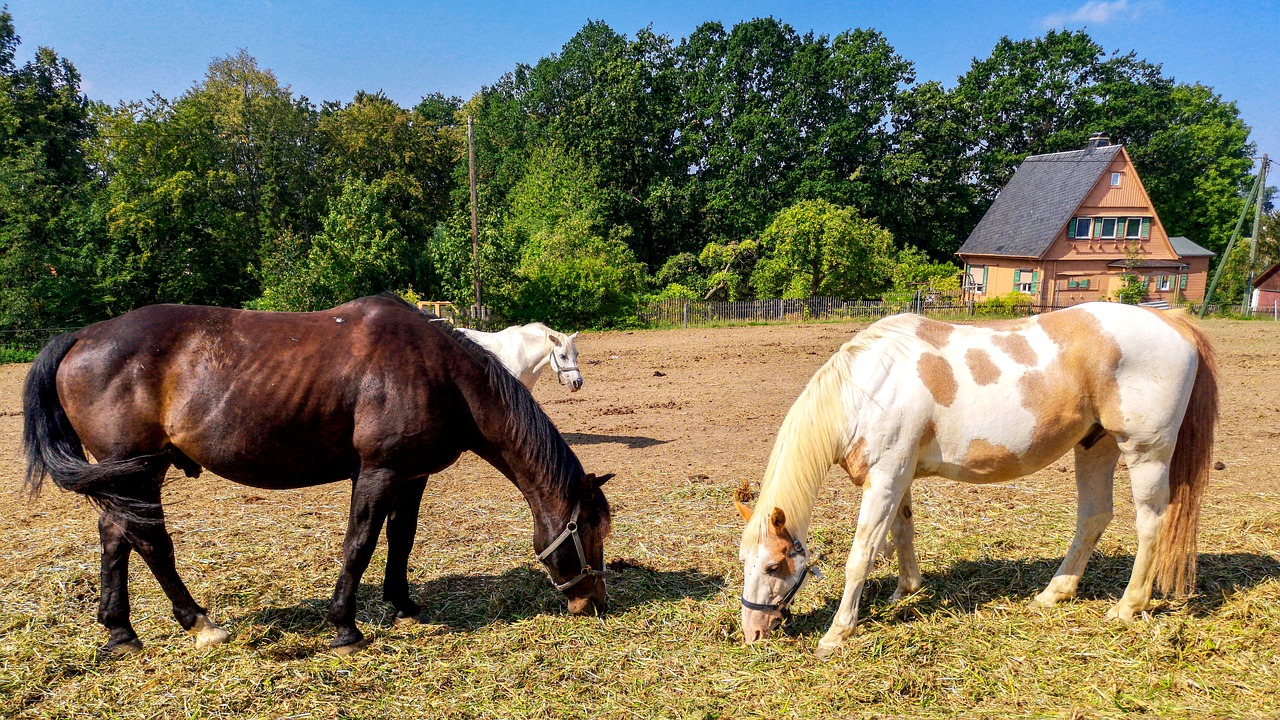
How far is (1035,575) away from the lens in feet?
14.7

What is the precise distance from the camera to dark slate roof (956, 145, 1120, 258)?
3306 centimetres

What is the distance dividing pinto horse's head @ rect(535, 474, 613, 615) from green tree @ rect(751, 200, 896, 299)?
25528 millimetres

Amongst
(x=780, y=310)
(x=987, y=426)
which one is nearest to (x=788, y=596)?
(x=987, y=426)

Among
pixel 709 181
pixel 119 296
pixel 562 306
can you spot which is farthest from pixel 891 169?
pixel 119 296

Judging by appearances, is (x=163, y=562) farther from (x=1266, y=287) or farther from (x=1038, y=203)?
(x=1266, y=287)

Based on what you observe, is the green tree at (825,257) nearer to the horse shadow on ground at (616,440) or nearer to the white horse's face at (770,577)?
the horse shadow on ground at (616,440)

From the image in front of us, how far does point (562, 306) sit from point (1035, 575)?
19772mm

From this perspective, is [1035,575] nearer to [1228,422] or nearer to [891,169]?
[1228,422]

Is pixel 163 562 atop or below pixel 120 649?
atop

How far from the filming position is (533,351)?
8.38 metres

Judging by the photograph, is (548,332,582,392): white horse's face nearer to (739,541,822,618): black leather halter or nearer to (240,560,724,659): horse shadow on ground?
(240,560,724,659): horse shadow on ground

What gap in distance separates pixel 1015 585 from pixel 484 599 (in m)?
3.37

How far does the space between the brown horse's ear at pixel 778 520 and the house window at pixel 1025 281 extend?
3522 centimetres

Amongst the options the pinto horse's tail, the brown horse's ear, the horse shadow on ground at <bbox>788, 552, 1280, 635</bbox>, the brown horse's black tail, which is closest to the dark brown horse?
the brown horse's black tail
